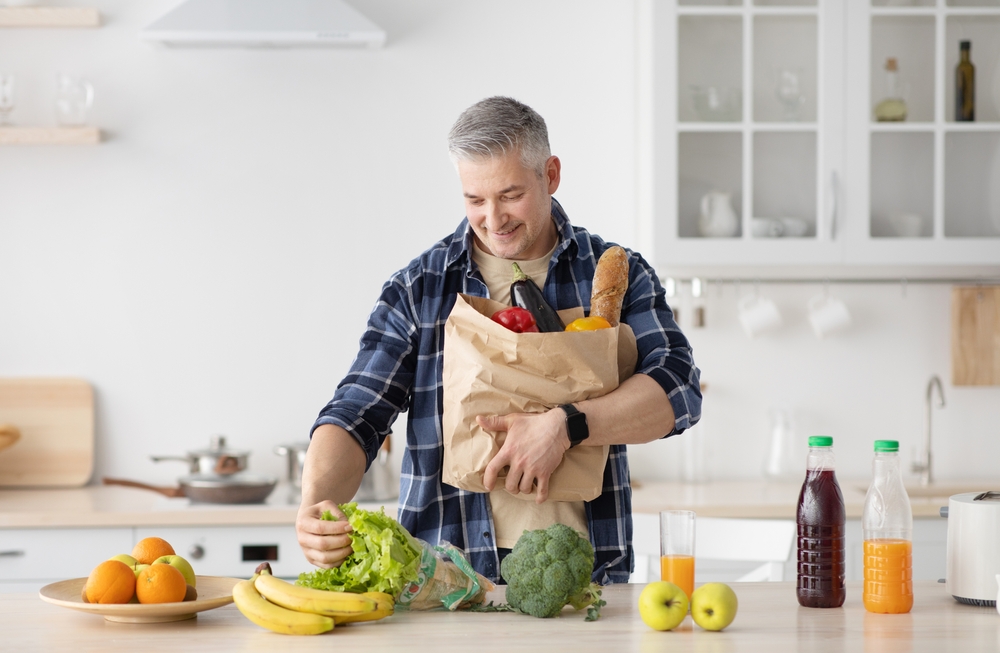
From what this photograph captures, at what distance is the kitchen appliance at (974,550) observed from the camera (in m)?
1.32

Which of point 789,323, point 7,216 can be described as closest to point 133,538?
point 7,216

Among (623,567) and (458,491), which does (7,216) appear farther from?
(623,567)

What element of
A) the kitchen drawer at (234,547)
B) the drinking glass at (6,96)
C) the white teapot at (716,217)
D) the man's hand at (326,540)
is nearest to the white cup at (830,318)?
the white teapot at (716,217)

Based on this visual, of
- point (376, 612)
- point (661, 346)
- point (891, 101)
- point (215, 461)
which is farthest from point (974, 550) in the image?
point (215, 461)

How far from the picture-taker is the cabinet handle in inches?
110

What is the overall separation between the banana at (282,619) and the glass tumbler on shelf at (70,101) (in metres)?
2.09

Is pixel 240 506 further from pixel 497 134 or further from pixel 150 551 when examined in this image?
pixel 497 134

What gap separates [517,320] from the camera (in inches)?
55.2

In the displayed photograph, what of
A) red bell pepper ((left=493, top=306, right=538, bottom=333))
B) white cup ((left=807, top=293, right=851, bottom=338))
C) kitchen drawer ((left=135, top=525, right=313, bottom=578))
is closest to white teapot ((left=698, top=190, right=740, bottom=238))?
white cup ((left=807, top=293, right=851, bottom=338))

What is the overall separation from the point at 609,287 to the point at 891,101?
1.71 metres

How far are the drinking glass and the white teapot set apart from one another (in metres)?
2.00

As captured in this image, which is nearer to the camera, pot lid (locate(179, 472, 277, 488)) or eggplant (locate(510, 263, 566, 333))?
eggplant (locate(510, 263, 566, 333))

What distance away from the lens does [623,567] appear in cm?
164

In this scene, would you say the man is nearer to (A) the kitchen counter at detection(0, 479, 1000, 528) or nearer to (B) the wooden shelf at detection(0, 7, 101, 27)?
(A) the kitchen counter at detection(0, 479, 1000, 528)
